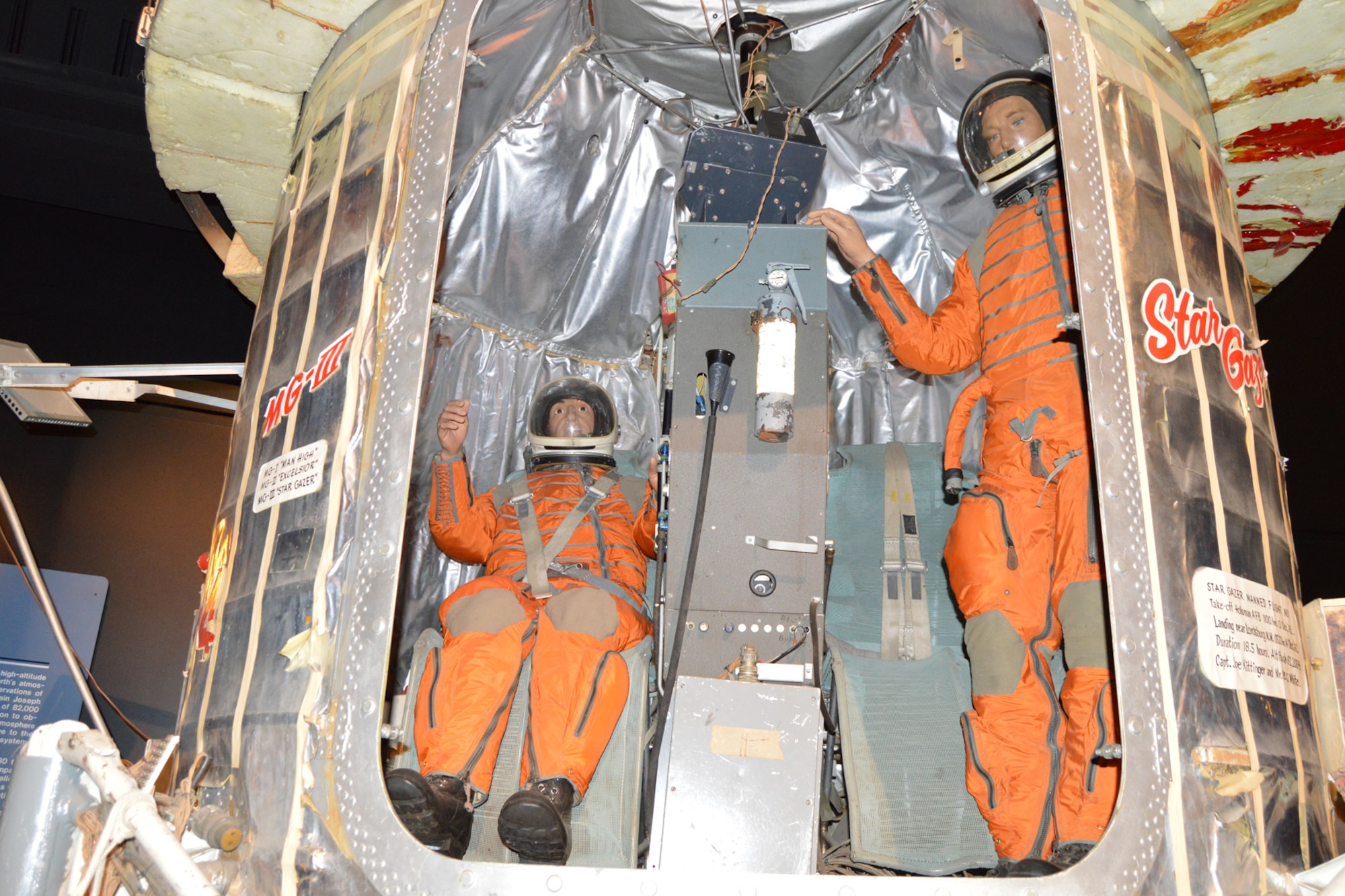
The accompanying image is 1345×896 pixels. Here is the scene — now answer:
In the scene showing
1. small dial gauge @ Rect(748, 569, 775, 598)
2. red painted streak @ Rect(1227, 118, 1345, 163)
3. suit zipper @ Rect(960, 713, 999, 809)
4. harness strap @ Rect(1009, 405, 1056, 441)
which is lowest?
suit zipper @ Rect(960, 713, 999, 809)

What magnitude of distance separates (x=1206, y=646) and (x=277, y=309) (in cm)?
257

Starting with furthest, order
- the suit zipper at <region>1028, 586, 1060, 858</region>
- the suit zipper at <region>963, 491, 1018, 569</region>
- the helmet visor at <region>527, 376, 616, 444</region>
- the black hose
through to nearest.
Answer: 1. the helmet visor at <region>527, 376, 616, 444</region>
2. the black hose
3. the suit zipper at <region>963, 491, 1018, 569</region>
4. the suit zipper at <region>1028, 586, 1060, 858</region>

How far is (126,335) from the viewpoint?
5.43 m

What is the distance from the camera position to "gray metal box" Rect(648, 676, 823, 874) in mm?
2367

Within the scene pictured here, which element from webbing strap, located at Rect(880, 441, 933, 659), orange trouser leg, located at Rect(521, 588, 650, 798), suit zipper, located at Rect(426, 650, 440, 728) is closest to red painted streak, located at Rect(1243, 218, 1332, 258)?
webbing strap, located at Rect(880, 441, 933, 659)

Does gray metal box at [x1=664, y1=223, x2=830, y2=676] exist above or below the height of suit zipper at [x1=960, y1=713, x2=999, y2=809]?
above

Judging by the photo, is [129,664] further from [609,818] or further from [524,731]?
[609,818]

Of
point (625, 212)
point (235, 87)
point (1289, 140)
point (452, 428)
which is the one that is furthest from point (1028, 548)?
point (235, 87)

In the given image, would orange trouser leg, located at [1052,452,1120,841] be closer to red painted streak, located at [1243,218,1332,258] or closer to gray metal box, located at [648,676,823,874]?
gray metal box, located at [648,676,823,874]

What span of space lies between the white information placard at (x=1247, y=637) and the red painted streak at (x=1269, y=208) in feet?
6.50

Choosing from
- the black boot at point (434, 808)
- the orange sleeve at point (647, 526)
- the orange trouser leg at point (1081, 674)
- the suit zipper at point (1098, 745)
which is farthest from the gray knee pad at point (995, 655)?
the black boot at point (434, 808)

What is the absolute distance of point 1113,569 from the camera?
7.08 ft

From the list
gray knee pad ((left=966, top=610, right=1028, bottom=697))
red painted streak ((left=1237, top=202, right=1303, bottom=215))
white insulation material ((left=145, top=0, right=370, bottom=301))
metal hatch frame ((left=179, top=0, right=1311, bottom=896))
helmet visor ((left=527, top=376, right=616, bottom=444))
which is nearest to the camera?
metal hatch frame ((left=179, top=0, right=1311, bottom=896))

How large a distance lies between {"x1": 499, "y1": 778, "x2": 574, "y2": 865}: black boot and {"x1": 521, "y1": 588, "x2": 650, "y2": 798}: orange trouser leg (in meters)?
0.25
